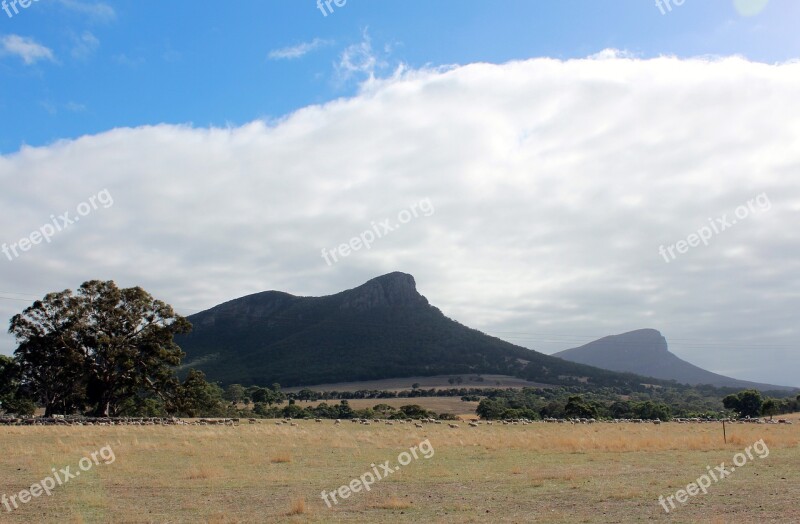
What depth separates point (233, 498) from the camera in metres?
14.2

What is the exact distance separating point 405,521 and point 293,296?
5268 inches

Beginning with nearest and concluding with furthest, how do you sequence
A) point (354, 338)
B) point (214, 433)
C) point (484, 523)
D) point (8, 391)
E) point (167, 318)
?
point (484, 523), point (214, 433), point (167, 318), point (8, 391), point (354, 338)

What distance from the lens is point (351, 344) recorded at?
121688mm

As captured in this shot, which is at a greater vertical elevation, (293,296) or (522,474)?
(293,296)

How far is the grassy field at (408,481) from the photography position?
12242 millimetres

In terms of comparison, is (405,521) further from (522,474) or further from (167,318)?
(167,318)

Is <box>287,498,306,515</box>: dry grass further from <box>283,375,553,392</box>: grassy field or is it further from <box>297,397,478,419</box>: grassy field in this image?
<box>283,375,553,392</box>: grassy field

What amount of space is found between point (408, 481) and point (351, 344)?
106m

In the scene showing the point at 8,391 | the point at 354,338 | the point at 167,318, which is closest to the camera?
the point at 167,318

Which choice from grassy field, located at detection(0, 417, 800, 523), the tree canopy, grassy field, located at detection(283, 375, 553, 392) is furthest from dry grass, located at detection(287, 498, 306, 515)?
grassy field, located at detection(283, 375, 553, 392)

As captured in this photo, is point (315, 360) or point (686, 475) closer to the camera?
point (686, 475)

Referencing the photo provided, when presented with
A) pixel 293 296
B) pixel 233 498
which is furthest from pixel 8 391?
pixel 293 296

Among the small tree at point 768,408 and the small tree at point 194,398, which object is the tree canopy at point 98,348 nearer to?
the small tree at point 194,398

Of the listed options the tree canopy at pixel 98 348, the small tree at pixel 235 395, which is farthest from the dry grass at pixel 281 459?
the small tree at pixel 235 395
